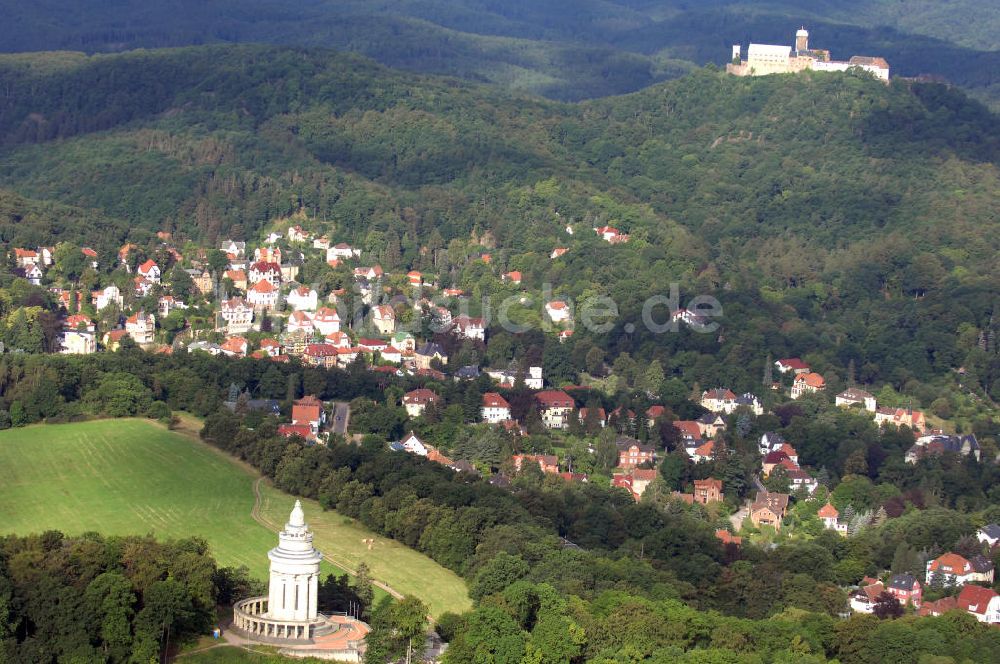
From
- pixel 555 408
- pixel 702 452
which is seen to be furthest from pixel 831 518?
pixel 555 408

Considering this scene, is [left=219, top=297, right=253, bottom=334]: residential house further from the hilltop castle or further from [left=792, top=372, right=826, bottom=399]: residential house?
the hilltop castle

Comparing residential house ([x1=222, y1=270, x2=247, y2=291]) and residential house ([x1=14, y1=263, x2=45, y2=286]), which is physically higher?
residential house ([x1=14, y1=263, x2=45, y2=286])

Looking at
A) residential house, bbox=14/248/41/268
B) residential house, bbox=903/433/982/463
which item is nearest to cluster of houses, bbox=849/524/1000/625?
residential house, bbox=903/433/982/463

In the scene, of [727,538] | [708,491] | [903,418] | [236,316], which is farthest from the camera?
[236,316]

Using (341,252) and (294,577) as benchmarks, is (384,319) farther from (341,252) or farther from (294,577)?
(294,577)

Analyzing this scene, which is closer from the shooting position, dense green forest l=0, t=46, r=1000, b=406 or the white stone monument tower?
the white stone monument tower

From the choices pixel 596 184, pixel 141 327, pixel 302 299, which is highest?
pixel 596 184
